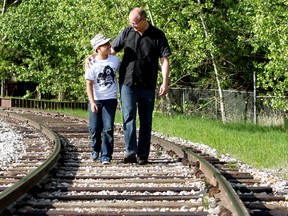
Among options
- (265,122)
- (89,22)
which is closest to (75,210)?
(265,122)

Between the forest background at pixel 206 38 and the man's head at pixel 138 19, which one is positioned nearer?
the man's head at pixel 138 19

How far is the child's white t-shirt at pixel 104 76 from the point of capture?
30.5 feet

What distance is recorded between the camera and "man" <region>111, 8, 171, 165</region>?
9266 mm

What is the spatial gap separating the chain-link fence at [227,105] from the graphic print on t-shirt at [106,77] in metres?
12.4

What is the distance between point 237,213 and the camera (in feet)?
17.5

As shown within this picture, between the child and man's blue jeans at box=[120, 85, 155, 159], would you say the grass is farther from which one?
the child

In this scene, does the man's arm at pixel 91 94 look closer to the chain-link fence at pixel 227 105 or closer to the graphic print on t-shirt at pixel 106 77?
the graphic print on t-shirt at pixel 106 77

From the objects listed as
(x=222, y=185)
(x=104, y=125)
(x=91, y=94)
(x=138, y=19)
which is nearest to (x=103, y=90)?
(x=91, y=94)

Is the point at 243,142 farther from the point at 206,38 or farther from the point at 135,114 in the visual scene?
the point at 206,38

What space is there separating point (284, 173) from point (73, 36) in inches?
796

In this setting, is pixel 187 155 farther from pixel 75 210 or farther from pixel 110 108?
pixel 75 210

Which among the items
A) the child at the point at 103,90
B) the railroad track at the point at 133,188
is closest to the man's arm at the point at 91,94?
the child at the point at 103,90

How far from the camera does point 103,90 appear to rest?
371 inches

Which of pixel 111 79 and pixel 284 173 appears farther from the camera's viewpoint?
pixel 111 79
